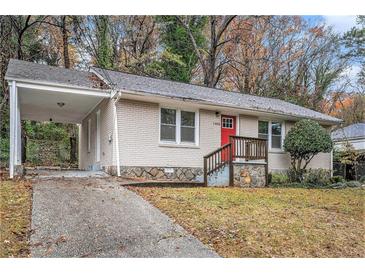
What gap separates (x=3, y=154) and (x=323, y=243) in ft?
37.4

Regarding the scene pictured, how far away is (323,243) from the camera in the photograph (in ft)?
15.5

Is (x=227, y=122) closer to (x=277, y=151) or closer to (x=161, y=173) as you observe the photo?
(x=277, y=151)

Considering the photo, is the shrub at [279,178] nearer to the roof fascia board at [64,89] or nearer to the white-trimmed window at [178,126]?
the white-trimmed window at [178,126]

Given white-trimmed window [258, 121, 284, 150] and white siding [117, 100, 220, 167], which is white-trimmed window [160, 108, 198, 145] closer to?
white siding [117, 100, 220, 167]

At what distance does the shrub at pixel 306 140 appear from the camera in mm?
11969

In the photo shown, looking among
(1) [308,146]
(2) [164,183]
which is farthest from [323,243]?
(1) [308,146]

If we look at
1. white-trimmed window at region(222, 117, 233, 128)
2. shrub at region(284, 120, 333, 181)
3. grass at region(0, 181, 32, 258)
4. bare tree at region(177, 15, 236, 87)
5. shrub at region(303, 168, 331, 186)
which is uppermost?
bare tree at region(177, 15, 236, 87)

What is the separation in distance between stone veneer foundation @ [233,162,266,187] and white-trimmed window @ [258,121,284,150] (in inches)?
95.9

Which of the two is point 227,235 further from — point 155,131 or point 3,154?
point 3,154

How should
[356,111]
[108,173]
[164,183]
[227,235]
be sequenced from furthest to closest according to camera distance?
1. [356,111]
2. [108,173]
3. [164,183]
4. [227,235]

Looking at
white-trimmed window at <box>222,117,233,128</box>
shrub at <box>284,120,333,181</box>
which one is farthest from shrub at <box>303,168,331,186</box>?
white-trimmed window at <box>222,117,233,128</box>

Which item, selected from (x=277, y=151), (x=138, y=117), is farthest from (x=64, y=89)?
(x=277, y=151)

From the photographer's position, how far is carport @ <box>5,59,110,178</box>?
26.7 feet
